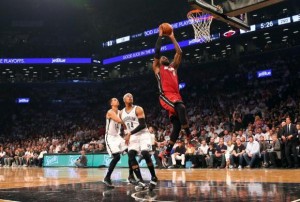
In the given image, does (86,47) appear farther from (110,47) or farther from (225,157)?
(225,157)

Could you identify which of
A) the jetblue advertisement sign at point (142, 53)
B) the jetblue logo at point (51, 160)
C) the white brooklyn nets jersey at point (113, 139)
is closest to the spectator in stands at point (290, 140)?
the white brooklyn nets jersey at point (113, 139)

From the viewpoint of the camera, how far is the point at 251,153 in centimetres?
1365

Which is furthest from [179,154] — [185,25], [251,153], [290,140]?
[185,25]

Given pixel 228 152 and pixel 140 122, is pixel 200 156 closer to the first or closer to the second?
pixel 228 152

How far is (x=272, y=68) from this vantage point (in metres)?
26.0

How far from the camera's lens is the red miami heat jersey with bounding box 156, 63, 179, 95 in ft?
20.3

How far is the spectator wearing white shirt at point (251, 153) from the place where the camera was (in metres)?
13.5

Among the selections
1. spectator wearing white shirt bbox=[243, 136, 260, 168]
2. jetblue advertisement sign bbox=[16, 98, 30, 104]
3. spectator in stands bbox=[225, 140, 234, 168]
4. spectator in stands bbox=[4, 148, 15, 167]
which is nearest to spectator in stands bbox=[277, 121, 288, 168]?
spectator wearing white shirt bbox=[243, 136, 260, 168]

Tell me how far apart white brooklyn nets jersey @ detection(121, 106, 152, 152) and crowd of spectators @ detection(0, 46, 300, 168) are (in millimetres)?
888

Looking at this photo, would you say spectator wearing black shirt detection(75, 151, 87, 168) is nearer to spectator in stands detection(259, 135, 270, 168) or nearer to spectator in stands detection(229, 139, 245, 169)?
spectator in stands detection(229, 139, 245, 169)

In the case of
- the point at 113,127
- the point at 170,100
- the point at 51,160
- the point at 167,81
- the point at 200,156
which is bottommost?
the point at 51,160

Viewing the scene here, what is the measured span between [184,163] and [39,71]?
87.2 feet

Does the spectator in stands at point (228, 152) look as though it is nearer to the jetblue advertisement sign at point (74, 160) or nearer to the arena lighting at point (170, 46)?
the jetblue advertisement sign at point (74, 160)

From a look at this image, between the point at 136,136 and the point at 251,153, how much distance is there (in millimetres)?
7585
